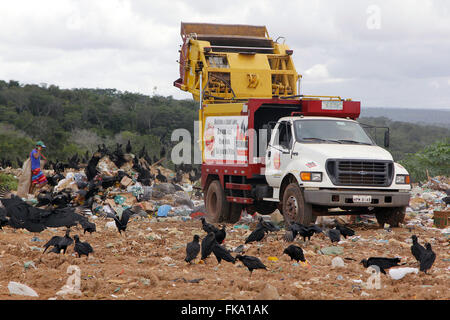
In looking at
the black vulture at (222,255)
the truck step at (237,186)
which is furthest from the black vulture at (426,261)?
the truck step at (237,186)

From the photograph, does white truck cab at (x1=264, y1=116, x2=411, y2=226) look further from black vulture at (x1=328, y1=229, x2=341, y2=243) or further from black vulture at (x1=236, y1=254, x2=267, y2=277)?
black vulture at (x1=236, y1=254, x2=267, y2=277)

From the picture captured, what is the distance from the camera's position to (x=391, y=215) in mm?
12352

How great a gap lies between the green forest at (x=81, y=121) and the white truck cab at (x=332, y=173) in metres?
35.1

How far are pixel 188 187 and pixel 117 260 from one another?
1175cm

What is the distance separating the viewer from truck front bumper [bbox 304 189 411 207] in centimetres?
1116

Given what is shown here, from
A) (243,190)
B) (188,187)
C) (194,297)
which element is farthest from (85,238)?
(188,187)

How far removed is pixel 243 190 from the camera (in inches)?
542

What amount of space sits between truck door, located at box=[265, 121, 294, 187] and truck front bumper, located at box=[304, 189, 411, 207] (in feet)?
3.80

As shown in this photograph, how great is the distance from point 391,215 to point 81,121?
51.8m

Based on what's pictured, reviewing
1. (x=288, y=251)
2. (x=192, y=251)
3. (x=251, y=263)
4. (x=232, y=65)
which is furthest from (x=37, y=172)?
(x=251, y=263)

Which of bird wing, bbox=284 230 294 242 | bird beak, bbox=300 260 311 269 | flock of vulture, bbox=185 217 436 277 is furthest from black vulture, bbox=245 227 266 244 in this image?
bird beak, bbox=300 260 311 269

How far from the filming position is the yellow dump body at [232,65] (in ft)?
49.2

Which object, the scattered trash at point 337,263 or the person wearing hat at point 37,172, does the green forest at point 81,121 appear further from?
the scattered trash at point 337,263

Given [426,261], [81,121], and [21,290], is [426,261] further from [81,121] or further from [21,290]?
[81,121]
